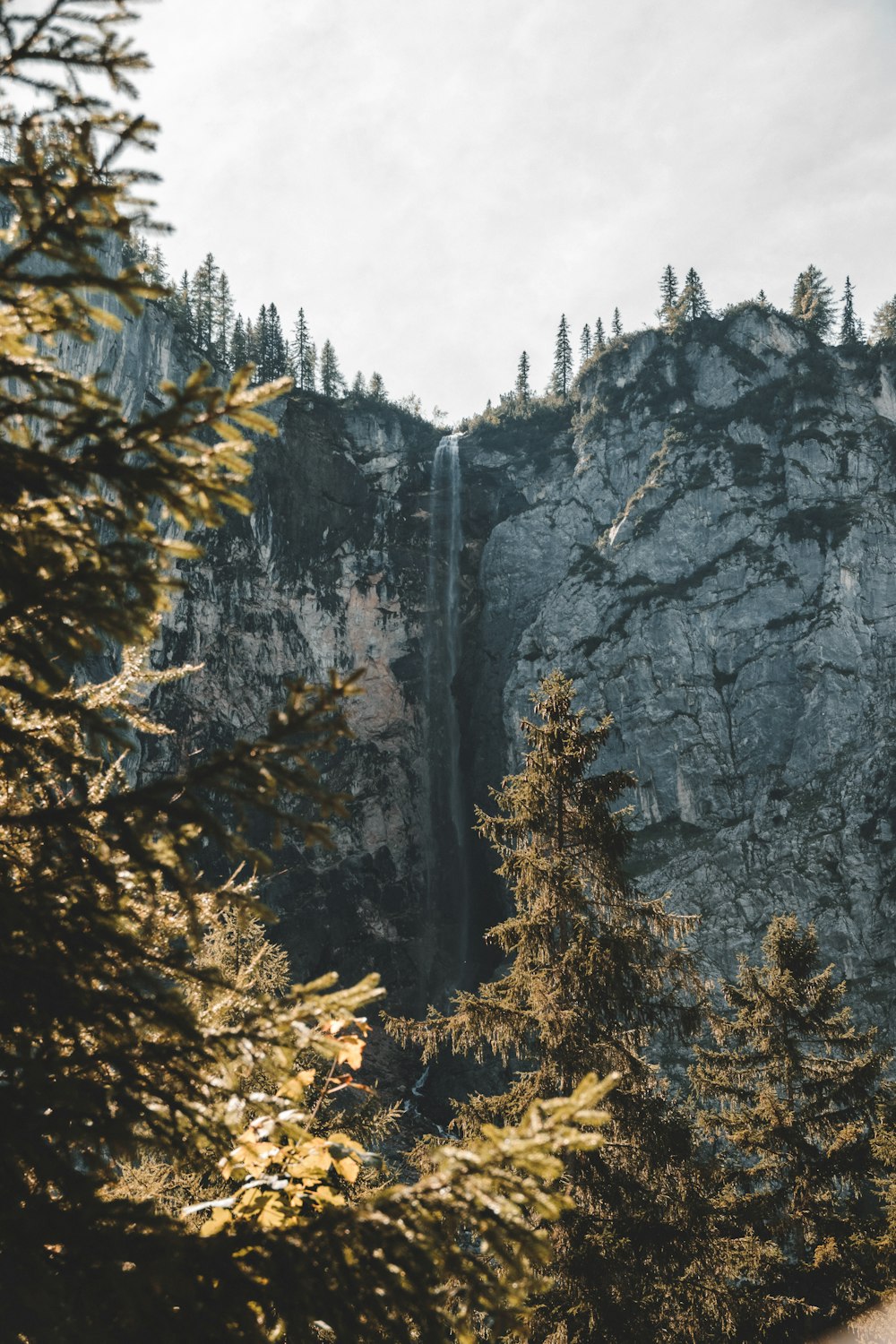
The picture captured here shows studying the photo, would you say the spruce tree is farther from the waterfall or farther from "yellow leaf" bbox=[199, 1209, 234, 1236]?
"yellow leaf" bbox=[199, 1209, 234, 1236]

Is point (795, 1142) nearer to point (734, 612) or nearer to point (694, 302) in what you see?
point (734, 612)

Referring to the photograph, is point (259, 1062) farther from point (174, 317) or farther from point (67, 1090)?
point (174, 317)

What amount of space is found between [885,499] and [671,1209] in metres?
40.5

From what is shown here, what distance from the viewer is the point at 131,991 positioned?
3004 mm

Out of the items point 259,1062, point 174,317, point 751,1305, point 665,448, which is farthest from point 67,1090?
point 174,317

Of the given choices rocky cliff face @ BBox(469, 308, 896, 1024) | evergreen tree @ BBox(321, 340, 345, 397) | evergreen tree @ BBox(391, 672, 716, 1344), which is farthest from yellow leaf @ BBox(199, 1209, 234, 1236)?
evergreen tree @ BBox(321, 340, 345, 397)

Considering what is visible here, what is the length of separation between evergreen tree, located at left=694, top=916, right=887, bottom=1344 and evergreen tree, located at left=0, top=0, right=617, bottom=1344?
7.42m

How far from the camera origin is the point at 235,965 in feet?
39.7

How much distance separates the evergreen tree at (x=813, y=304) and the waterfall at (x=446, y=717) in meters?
22.8

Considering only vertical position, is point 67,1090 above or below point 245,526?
below

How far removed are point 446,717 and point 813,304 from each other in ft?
110

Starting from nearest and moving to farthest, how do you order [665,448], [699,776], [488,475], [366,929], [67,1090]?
[67,1090] < [699,776] < [366,929] < [665,448] < [488,475]

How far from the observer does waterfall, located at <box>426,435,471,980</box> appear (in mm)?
41969

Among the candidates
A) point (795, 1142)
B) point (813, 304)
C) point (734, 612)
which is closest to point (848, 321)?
point (813, 304)
